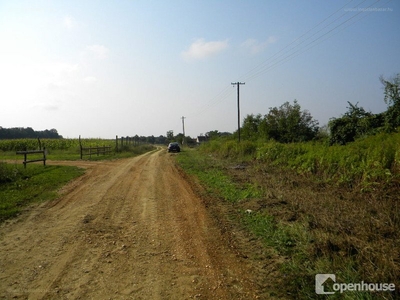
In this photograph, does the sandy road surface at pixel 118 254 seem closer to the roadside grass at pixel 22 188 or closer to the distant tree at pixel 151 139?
the roadside grass at pixel 22 188

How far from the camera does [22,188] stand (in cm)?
989

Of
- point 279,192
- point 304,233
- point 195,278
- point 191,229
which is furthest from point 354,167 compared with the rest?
point 195,278

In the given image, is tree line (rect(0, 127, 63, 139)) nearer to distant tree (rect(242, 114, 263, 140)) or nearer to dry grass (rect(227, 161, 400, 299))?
distant tree (rect(242, 114, 263, 140))

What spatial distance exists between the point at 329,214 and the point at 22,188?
10.7 meters

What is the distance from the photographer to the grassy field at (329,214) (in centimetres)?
348

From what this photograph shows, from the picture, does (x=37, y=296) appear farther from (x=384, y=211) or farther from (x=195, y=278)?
(x=384, y=211)

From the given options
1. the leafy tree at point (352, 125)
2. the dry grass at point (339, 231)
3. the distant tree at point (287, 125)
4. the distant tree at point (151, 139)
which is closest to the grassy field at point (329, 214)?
the dry grass at point (339, 231)

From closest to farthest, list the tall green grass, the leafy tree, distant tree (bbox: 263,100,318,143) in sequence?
the tall green grass < the leafy tree < distant tree (bbox: 263,100,318,143)

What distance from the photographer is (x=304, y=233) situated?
4629 mm

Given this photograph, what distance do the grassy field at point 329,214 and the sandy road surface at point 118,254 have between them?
0.96 m

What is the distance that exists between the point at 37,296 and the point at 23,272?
0.86 m

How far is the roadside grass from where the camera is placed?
7.48m

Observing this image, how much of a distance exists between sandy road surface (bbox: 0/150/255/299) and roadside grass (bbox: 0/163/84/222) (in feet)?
2.55

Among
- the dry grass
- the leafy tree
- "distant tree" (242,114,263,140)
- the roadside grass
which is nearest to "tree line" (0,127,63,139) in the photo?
"distant tree" (242,114,263,140)
